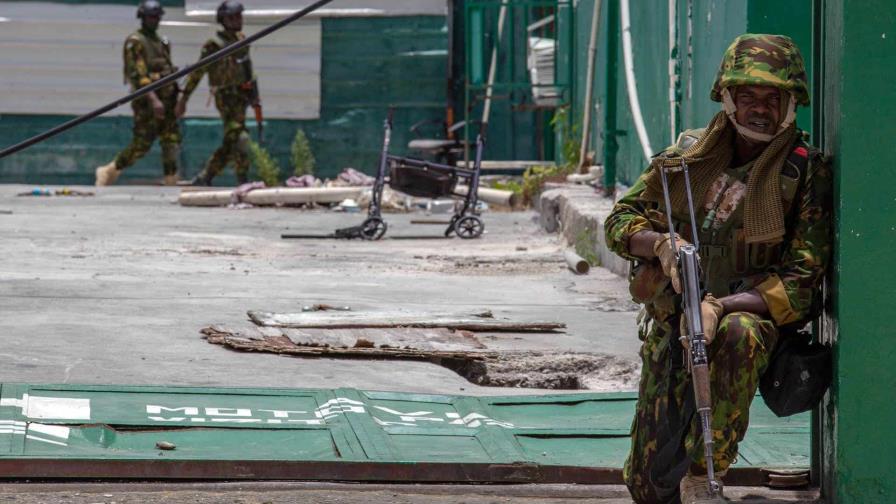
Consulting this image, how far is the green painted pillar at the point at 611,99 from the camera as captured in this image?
11922 millimetres

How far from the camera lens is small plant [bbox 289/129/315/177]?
736 inches

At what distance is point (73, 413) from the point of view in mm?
4910

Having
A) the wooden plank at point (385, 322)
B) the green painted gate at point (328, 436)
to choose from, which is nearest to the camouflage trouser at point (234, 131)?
the wooden plank at point (385, 322)

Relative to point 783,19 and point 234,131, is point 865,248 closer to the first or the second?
point 783,19

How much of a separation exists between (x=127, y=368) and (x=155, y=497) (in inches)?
73.9

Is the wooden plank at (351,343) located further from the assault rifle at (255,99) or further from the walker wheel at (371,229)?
the assault rifle at (255,99)

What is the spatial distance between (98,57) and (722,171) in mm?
16348

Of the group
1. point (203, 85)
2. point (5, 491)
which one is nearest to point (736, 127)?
point (5, 491)

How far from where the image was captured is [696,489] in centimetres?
379

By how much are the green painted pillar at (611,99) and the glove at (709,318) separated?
8.24 m

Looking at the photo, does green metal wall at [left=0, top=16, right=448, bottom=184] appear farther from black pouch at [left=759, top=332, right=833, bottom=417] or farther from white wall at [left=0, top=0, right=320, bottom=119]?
black pouch at [left=759, top=332, right=833, bottom=417]

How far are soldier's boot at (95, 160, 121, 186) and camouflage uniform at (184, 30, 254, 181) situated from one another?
1367mm

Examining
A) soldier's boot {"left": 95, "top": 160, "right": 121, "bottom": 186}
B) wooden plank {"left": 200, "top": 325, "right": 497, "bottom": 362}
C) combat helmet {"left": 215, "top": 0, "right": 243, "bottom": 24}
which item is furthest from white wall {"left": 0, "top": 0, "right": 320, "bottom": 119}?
wooden plank {"left": 200, "top": 325, "right": 497, "bottom": 362}

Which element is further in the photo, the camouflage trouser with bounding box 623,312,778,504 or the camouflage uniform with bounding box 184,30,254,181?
the camouflage uniform with bounding box 184,30,254,181
